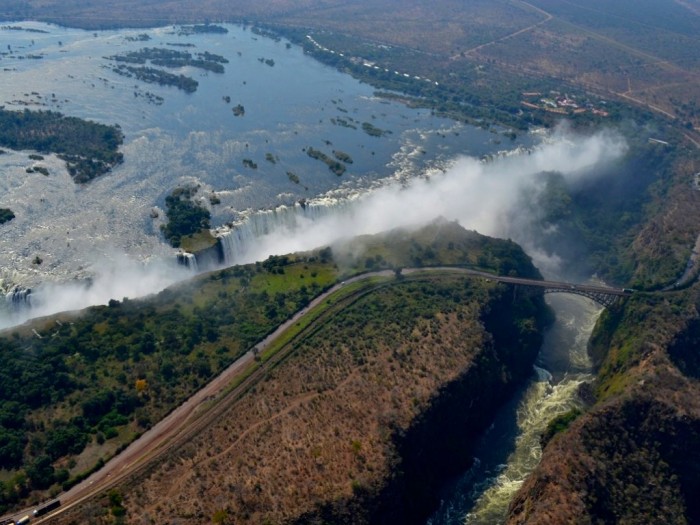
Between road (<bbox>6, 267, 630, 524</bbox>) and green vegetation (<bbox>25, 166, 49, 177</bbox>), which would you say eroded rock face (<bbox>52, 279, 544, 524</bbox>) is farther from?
green vegetation (<bbox>25, 166, 49, 177</bbox>)

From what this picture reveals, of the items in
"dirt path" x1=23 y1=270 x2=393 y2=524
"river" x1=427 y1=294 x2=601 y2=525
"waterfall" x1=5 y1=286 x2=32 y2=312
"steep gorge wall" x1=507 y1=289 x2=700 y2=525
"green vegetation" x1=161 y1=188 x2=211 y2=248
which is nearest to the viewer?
"dirt path" x1=23 y1=270 x2=393 y2=524

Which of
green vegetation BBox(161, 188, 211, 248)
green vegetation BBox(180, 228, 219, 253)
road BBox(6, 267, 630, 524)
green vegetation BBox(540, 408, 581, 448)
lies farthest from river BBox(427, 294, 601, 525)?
green vegetation BBox(161, 188, 211, 248)

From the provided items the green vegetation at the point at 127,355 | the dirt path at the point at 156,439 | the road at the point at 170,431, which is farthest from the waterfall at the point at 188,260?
the dirt path at the point at 156,439

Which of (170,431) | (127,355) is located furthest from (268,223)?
(170,431)

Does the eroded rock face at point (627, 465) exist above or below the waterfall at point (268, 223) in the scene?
above

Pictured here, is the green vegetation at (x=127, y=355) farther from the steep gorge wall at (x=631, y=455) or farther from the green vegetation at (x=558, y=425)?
the steep gorge wall at (x=631, y=455)

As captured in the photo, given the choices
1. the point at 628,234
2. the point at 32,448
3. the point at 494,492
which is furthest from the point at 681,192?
the point at 32,448
